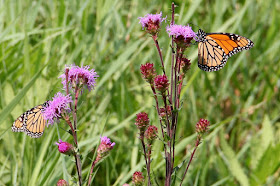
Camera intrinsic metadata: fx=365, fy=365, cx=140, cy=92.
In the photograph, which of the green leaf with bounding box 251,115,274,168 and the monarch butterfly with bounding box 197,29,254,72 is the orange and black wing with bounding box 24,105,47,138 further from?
the green leaf with bounding box 251,115,274,168

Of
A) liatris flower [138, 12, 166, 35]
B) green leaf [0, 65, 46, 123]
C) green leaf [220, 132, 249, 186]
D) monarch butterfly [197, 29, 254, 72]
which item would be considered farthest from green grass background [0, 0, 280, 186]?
green leaf [0, 65, 46, 123]

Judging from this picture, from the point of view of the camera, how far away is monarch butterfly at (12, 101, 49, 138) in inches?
75.0

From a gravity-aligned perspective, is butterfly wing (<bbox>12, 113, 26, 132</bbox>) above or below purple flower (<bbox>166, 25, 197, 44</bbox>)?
below

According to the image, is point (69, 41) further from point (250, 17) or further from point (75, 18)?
point (250, 17)

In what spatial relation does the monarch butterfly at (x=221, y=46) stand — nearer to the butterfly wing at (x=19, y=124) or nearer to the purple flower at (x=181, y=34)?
the purple flower at (x=181, y=34)

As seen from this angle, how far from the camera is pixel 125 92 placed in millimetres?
2691

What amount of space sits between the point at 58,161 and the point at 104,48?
124 centimetres

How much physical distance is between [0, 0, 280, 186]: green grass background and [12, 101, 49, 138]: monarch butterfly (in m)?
0.07

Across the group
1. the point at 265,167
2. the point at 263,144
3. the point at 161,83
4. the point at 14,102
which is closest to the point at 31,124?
the point at 14,102

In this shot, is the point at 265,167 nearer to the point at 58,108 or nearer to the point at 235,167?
the point at 235,167

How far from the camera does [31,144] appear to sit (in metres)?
2.15

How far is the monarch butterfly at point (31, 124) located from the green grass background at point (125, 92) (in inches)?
2.9

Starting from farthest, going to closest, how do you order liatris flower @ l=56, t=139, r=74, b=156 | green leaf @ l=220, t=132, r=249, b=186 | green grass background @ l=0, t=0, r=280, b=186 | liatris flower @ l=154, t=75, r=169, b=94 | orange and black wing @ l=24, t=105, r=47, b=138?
1. green leaf @ l=220, t=132, r=249, b=186
2. green grass background @ l=0, t=0, r=280, b=186
3. orange and black wing @ l=24, t=105, r=47, b=138
4. liatris flower @ l=154, t=75, r=169, b=94
5. liatris flower @ l=56, t=139, r=74, b=156

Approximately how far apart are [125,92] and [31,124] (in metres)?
0.91
